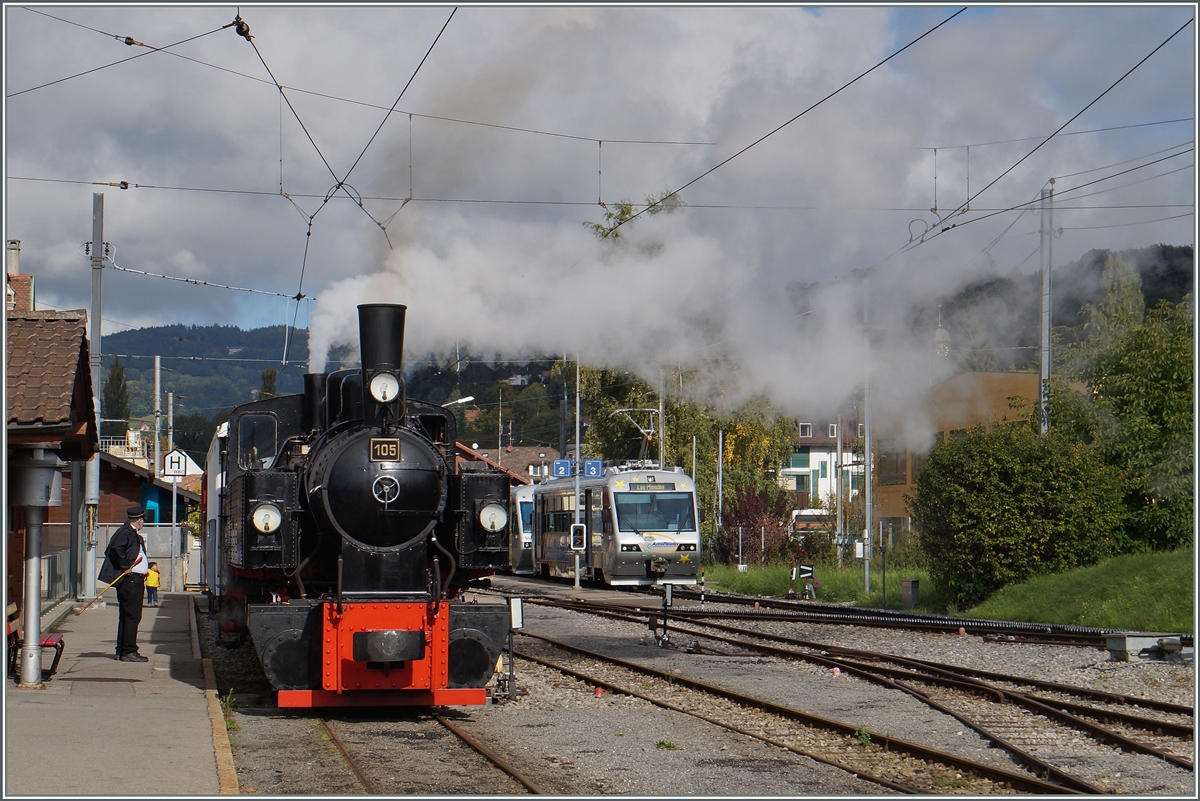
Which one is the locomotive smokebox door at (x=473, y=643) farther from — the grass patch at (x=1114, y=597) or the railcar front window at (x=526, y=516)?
the railcar front window at (x=526, y=516)

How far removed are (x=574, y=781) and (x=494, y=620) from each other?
2.56 m

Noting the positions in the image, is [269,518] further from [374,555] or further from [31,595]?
[31,595]

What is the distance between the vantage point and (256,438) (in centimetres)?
1190

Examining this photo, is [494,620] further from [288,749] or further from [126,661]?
[126,661]

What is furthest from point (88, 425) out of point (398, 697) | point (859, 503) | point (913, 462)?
point (913, 462)

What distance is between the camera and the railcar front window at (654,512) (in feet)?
103

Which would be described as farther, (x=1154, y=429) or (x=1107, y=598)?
(x=1154, y=429)

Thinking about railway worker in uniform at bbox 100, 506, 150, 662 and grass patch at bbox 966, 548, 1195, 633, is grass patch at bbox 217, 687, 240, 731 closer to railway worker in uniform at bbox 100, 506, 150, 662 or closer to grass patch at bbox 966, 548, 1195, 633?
railway worker in uniform at bbox 100, 506, 150, 662

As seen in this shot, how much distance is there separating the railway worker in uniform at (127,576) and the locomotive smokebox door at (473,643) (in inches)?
222

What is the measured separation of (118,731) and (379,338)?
146 inches

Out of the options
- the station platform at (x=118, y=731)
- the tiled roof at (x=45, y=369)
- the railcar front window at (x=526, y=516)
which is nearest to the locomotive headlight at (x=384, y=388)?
the tiled roof at (x=45, y=369)

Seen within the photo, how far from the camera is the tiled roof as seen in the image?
9.97m

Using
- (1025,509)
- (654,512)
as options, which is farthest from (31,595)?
(654,512)

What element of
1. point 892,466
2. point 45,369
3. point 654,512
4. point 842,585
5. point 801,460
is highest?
point 801,460
